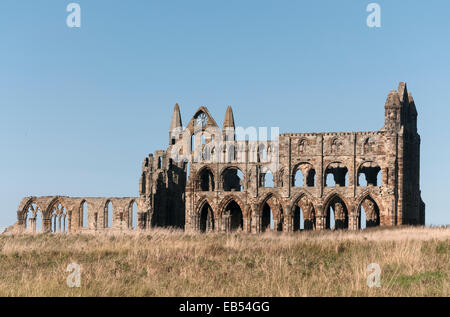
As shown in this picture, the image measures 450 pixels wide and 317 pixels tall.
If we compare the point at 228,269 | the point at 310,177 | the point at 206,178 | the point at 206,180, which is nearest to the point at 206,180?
the point at 206,180

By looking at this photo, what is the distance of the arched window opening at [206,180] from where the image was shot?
5898 cm

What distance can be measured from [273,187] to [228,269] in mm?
39767

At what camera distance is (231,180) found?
6247cm

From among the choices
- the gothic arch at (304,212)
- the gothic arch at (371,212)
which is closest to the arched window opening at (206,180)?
the gothic arch at (304,212)

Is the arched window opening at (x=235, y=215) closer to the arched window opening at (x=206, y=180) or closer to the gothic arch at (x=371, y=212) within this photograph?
the arched window opening at (x=206, y=180)

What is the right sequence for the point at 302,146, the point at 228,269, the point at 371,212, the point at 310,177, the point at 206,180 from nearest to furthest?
the point at 228,269 < the point at 302,146 < the point at 371,212 < the point at 310,177 < the point at 206,180

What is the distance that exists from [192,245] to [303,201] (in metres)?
34.7

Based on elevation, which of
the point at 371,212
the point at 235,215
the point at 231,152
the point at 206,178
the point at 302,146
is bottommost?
the point at 235,215

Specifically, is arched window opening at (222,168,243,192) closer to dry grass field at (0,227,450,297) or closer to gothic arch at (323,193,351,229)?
gothic arch at (323,193,351,229)

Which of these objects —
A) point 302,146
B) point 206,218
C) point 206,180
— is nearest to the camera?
point 302,146

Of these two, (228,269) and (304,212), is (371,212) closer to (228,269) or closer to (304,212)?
(304,212)

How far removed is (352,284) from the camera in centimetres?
1316

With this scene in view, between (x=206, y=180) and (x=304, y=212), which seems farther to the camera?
(x=206, y=180)

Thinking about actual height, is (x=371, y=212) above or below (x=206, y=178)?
below
